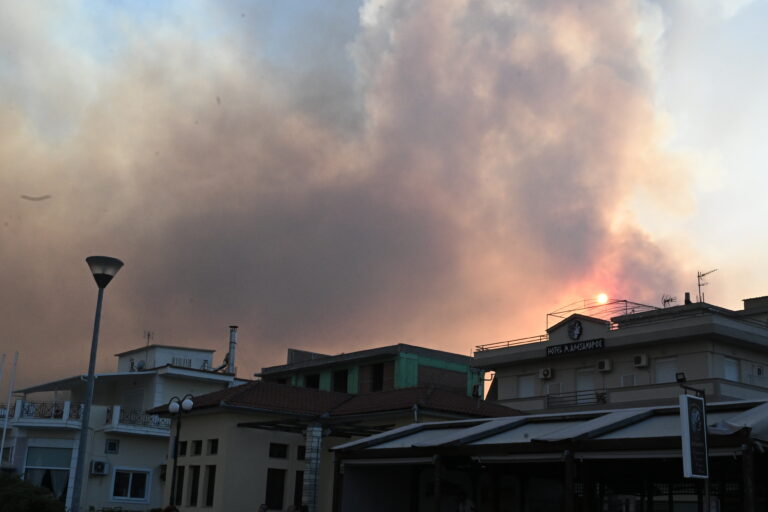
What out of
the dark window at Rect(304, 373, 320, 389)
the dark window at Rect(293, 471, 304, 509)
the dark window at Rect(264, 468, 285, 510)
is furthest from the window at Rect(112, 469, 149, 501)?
the dark window at Rect(293, 471, 304, 509)

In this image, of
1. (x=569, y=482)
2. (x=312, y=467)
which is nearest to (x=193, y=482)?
(x=312, y=467)

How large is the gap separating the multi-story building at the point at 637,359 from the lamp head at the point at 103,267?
26412mm

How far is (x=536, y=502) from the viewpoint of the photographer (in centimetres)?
2269

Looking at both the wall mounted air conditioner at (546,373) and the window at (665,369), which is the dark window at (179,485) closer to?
the wall mounted air conditioner at (546,373)

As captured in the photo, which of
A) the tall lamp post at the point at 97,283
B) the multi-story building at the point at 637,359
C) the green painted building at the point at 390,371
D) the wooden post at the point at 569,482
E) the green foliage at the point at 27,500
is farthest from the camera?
the green painted building at the point at 390,371

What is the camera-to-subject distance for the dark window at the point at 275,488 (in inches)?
1187

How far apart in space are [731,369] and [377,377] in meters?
17.8

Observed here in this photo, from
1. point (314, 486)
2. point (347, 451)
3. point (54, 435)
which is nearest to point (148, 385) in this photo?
point (54, 435)

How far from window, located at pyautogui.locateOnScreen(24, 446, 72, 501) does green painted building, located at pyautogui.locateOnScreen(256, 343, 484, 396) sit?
578 inches

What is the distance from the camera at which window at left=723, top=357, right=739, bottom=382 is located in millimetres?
37469

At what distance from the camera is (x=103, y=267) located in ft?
60.3

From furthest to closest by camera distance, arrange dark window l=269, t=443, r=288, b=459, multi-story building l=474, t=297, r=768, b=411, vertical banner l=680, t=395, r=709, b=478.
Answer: multi-story building l=474, t=297, r=768, b=411 → dark window l=269, t=443, r=288, b=459 → vertical banner l=680, t=395, r=709, b=478

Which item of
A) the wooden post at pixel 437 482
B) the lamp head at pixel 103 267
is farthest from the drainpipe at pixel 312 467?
the lamp head at pixel 103 267

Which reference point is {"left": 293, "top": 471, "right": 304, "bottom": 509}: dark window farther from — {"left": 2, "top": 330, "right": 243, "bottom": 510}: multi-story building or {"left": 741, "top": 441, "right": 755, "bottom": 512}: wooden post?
{"left": 741, "top": 441, "right": 755, "bottom": 512}: wooden post
